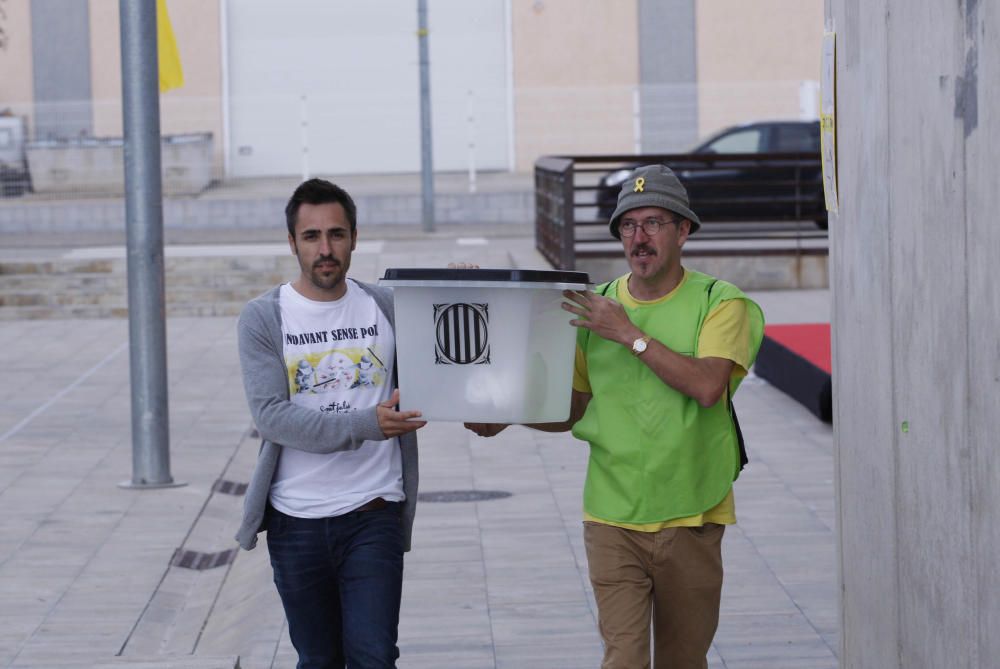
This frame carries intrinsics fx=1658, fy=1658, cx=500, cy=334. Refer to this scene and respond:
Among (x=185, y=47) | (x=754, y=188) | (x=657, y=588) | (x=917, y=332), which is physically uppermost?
(x=185, y=47)

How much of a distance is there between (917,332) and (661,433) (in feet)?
2.41

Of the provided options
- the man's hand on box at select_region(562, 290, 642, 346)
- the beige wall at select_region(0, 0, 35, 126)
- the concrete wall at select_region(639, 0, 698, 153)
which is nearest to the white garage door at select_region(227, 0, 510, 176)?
the concrete wall at select_region(639, 0, 698, 153)

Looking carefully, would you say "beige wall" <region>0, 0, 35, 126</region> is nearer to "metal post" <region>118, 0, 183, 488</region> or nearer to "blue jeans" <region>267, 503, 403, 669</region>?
"metal post" <region>118, 0, 183, 488</region>

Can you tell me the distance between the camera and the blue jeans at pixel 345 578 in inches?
161

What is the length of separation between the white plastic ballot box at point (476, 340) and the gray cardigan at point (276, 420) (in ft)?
0.73

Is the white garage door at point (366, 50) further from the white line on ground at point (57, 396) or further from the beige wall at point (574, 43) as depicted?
the white line on ground at point (57, 396)

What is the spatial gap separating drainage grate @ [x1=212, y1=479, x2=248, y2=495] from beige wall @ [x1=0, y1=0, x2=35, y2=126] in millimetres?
25973

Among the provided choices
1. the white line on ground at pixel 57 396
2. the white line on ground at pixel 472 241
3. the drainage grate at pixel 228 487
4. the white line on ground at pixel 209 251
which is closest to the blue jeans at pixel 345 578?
the drainage grate at pixel 228 487

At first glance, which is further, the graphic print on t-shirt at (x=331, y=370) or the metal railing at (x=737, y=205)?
the metal railing at (x=737, y=205)

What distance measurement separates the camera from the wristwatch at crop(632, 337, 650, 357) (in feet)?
12.9

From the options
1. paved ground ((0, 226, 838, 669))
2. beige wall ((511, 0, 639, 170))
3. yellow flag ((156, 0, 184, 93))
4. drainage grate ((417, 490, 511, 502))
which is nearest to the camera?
paved ground ((0, 226, 838, 669))

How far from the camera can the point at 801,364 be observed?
11.3 metres

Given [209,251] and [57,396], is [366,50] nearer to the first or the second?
[209,251]

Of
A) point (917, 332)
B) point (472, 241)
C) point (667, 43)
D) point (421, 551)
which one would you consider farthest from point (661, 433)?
point (667, 43)
